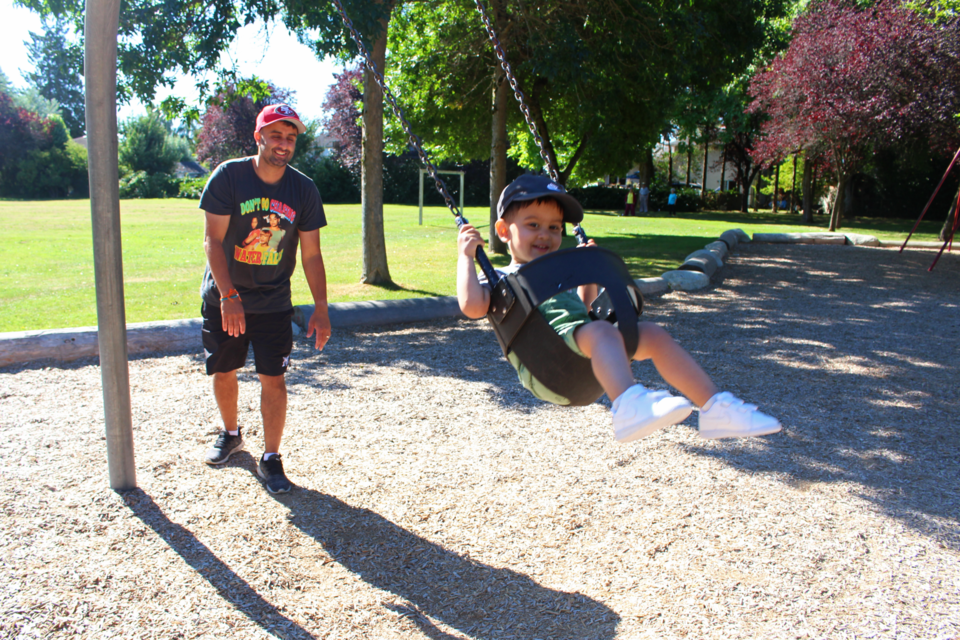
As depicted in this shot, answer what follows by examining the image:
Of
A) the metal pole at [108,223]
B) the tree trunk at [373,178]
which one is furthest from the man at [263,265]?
the tree trunk at [373,178]

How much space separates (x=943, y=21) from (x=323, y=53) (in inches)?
520

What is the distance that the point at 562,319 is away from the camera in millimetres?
2670

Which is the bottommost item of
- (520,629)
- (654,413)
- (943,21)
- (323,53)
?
(520,629)

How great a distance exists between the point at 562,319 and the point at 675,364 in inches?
17.6

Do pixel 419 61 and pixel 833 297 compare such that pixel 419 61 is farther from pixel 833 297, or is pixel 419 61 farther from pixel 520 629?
pixel 520 629

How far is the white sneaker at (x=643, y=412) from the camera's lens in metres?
2.25

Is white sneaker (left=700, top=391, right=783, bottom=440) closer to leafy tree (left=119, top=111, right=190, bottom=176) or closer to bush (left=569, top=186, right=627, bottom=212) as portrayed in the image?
bush (left=569, top=186, right=627, bottom=212)

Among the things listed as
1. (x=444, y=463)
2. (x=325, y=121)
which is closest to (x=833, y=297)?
(x=444, y=463)

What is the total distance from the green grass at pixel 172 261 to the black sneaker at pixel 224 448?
13.0 feet

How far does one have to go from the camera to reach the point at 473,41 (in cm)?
1291

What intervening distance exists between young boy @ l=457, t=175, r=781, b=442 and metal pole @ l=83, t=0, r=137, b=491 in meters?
1.77

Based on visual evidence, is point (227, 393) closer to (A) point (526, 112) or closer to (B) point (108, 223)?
(B) point (108, 223)

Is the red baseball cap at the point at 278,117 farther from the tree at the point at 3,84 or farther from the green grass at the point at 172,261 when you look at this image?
the tree at the point at 3,84

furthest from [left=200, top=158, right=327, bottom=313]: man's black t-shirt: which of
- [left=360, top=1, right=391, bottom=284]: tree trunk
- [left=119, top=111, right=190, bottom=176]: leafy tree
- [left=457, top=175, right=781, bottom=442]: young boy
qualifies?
[left=119, top=111, right=190, bottom=176]: leafy tree
